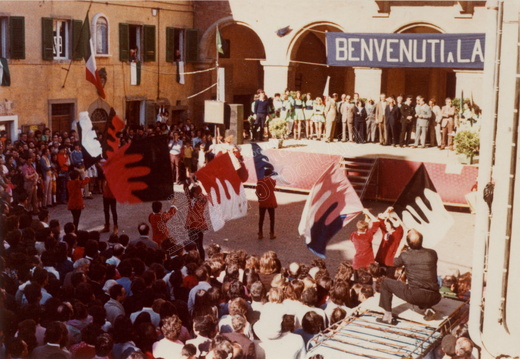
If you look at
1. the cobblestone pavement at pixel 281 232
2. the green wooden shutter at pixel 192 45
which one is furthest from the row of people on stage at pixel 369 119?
the green wooden shutter at pixel 192 45

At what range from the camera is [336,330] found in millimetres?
8250

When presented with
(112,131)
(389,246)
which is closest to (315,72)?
(112,131)

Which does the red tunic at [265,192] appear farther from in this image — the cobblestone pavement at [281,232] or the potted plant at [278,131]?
the potted plant at [278,131]

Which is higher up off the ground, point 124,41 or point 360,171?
point 124,41

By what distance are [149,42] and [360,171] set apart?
11688 millimetres

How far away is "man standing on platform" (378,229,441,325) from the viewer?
29.2 ft

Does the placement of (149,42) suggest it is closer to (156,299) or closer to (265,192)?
(265,192)

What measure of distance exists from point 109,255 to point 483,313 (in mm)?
6664

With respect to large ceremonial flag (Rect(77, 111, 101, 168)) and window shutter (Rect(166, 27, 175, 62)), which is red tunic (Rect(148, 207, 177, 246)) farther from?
window shutter (Rect(166, 27, 175, 62))

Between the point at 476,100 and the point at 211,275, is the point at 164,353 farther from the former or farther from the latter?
the point at 476,100

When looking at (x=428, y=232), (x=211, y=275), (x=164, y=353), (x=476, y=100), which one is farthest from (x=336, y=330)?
(x=476, y=100)

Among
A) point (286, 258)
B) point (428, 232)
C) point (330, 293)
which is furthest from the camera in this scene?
point (286, 258)

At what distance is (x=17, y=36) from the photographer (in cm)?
2541

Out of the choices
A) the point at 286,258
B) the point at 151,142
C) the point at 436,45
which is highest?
the point at 436,45
